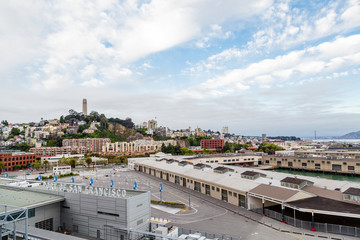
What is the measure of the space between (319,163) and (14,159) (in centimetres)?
12386

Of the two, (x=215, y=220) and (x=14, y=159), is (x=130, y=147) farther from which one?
(x=215, y=220)

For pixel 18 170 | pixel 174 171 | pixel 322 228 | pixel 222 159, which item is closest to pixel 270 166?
pixel 222 159

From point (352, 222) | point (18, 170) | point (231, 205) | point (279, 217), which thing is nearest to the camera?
point (352, 222)

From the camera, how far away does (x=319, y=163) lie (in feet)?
303

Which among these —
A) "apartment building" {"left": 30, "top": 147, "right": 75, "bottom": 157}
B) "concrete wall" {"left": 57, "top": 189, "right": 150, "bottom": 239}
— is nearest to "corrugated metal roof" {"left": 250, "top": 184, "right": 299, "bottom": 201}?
"concrete wall" {"left": 57, "top": 189, "right": 150, "bottom": 239}

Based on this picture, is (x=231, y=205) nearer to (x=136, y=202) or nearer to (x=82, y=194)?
(x=136, y=202)

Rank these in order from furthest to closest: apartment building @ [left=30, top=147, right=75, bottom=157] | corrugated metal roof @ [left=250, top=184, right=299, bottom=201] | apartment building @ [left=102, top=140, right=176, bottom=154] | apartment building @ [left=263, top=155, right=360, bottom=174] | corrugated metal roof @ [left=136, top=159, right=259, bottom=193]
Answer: apartment building @ [left=102, top=140, right=176, bottom=154] < apartment building @ [left=30, top=147, right=75, bottom=157] < apartment building @ [left=263, top=155, right=360, bottom=174] < corrugated metal roof @ [left=136, top=159, right=259, bottom=193] < corrugated metal roof @ [left=250, top=184, right=299, bottom=201]

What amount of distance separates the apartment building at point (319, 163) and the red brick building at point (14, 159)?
4238 inches

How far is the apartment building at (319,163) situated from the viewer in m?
84.8

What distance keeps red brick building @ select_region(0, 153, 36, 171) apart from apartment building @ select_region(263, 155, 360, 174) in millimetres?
107638

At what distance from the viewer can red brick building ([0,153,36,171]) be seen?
96.5 metres

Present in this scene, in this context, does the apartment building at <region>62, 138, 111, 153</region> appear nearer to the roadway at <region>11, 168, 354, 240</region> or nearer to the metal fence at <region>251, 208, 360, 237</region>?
the roadway at <region>11, 168, 354, 240</region>

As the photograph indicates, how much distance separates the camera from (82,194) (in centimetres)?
2698

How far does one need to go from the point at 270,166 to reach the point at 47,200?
95.5 meters
